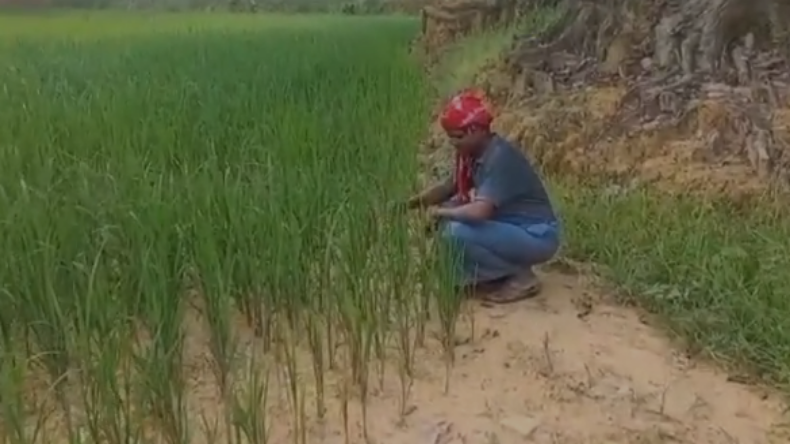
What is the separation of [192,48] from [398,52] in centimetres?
247

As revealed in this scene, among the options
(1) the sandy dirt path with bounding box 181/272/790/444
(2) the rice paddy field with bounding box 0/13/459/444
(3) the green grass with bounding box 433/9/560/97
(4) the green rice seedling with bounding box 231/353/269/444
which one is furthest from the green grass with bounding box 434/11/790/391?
(3) the green grass with bounding box 433/9/560/97

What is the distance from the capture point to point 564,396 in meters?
2.78

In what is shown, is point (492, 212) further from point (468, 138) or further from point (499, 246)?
point (468, 138)

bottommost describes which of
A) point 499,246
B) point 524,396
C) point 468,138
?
point 524,396

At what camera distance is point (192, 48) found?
1020cm

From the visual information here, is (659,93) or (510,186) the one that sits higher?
(510,186)

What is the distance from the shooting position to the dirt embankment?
4.78 meters

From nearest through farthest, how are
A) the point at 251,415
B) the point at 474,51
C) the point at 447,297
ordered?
the point at 251,415 → the point at 447,297 → the point at 474,51

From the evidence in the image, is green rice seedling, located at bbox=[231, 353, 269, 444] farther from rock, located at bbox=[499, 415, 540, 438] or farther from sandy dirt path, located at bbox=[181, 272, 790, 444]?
rock, located at bbox=[499, 415, 540, 438]

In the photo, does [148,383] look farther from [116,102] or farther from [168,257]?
[116,102]

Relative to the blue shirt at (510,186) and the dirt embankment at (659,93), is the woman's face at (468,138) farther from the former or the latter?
the dirt embankment at (659,93)

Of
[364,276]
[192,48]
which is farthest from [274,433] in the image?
[192,48]

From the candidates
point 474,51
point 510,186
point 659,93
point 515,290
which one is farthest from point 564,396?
point 474,51

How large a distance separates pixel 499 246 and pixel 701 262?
2.32ft
